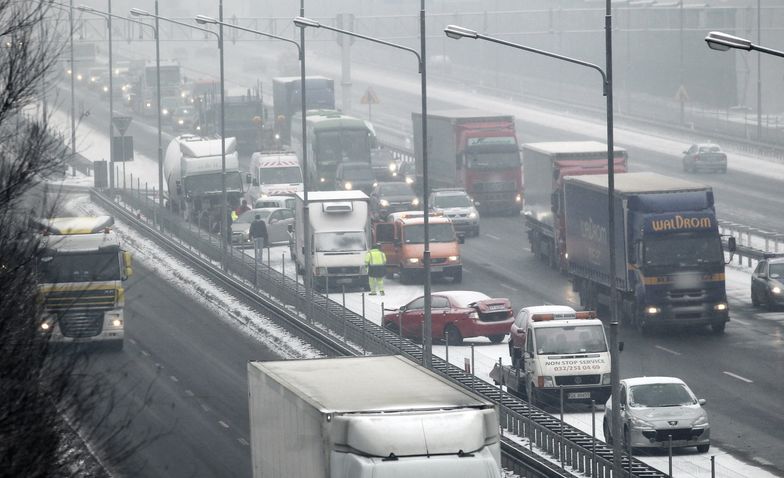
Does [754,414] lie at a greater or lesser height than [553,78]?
lesser

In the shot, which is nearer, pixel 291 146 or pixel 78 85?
pixel 291 146

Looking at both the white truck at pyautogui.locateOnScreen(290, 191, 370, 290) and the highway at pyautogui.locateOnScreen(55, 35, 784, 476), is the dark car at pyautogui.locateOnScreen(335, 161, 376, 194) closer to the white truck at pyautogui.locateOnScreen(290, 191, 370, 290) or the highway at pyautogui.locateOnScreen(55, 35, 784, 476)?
the highway at pyautogui.locateOnScreen(55, 35, 784, 476)

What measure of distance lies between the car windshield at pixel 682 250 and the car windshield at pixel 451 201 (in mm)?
19428

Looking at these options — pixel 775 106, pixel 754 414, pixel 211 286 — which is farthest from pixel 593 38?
pixel 754 414

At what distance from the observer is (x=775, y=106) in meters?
109

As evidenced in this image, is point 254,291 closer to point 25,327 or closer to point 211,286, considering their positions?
point 211,286

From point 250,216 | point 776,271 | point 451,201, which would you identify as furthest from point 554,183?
point 250,216

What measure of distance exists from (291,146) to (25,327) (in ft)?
210

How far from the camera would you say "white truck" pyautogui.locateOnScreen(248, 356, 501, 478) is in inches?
774

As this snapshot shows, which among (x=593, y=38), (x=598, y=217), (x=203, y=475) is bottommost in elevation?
(x=203, y=475)

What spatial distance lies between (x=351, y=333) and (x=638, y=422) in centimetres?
1320

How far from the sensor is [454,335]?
144ft

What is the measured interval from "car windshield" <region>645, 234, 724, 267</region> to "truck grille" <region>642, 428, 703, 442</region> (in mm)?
12268

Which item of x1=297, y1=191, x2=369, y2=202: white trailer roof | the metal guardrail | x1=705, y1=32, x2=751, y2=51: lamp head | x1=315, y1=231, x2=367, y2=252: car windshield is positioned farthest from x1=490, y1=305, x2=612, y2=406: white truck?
x1=297, y1=191, x2=369, y2=202: white trailer roof
